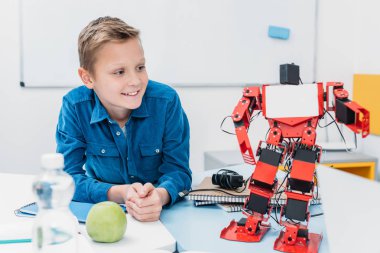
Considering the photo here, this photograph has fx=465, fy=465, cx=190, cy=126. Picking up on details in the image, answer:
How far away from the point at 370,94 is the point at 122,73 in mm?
2017

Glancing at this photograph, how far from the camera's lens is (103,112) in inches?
53.6

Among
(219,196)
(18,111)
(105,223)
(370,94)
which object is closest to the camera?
(105,223)

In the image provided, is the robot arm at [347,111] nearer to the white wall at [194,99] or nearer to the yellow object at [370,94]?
the white wall at [194,99]

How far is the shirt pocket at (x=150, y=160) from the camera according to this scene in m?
1.43

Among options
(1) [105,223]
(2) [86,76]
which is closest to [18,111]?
(2) [86,76]

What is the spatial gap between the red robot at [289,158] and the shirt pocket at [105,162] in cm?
45

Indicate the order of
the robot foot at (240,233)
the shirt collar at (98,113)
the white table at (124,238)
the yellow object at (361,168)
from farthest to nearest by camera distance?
the yellow object at (361,168) → the shirt collar at (98,113) → the robot foot at (240,233) → the white table at (124,238)

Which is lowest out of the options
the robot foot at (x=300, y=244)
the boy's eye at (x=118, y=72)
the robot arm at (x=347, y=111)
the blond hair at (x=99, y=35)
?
the robot foot at (x=300, y=244)

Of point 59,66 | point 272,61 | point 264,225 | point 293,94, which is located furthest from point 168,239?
point 272,61

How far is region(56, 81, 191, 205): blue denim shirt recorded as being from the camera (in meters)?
1.37

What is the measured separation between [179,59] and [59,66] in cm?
67

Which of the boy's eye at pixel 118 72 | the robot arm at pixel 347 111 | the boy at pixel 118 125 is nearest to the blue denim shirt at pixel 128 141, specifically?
the boy at pixel 118 125

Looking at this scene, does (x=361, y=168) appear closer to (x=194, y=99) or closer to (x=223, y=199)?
(x=194, y=99)

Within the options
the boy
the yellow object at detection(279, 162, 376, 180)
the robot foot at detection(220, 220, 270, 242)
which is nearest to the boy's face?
the boy
